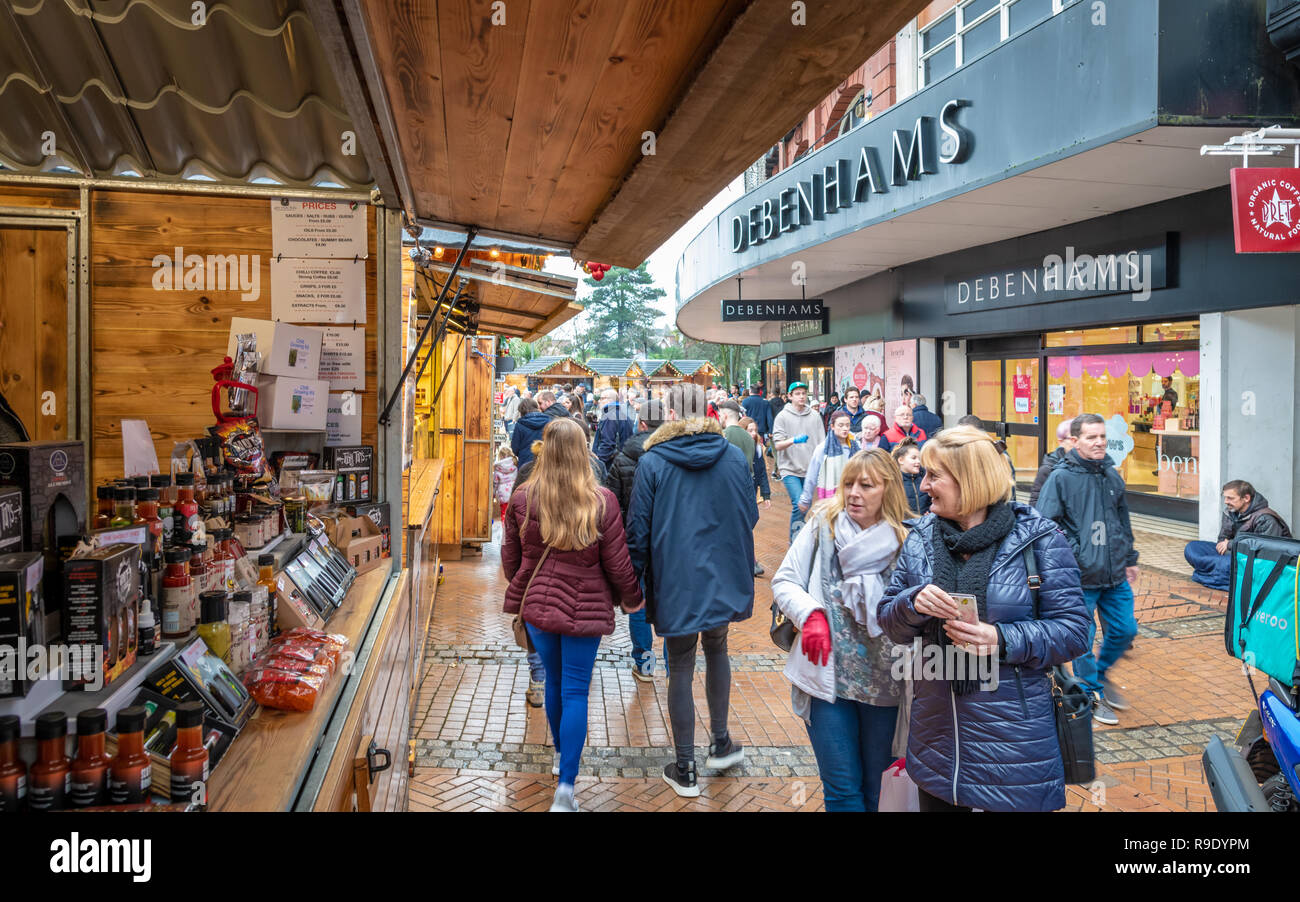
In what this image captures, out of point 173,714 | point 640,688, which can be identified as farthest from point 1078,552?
point 173,714

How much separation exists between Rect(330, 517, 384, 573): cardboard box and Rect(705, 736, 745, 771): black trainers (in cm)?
189

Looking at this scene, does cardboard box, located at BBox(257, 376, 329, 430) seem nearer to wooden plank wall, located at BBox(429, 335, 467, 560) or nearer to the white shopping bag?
the white shopping bag

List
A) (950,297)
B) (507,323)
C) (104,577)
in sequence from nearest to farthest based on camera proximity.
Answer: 1. (104,577)
2. (507,323)
3. (950,297)

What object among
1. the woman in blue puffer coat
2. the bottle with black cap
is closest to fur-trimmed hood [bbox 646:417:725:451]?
the woman in blue puffer coat

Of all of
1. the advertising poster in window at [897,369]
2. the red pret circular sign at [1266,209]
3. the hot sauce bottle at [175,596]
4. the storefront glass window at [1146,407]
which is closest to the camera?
the hot sauce bottle at [175,596]

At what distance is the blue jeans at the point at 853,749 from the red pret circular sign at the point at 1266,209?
6.06 metres

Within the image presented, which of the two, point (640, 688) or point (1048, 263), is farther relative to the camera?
point (1048, 263)

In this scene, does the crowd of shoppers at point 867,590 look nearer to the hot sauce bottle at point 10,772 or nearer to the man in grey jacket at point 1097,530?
the man in grey jacket at point 1097,530

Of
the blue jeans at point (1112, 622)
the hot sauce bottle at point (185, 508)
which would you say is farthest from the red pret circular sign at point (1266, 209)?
the hot sauce bottle at point (185, 508)

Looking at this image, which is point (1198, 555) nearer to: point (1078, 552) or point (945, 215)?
point (1078, 552)

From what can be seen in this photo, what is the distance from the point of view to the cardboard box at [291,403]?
337 centimetres

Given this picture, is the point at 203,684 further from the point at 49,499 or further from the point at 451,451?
the point at 451,451

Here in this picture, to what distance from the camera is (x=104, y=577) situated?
1.61 metres
